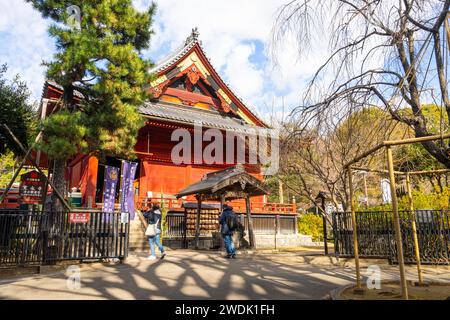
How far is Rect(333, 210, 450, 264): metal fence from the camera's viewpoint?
9258 mm

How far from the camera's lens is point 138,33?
36.1ft

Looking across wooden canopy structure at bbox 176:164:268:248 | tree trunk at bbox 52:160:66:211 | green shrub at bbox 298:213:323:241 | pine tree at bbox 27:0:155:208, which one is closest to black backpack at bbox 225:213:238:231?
wooden canopy structure at bbox 176:164:268:248

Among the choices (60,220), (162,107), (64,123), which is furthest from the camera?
(162,107)

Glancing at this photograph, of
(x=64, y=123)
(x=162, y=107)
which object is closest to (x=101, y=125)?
(x=64, y=123)

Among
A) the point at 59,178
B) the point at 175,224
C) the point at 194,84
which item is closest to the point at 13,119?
the point at 59,178

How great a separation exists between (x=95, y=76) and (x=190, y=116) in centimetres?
956

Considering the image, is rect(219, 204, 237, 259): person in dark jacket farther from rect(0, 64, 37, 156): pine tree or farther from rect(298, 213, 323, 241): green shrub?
rect(298, 213, 323, 241): green shrub

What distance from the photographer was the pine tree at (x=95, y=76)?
9.12 m

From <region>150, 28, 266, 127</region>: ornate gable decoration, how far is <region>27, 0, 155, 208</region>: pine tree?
8924 millimetres

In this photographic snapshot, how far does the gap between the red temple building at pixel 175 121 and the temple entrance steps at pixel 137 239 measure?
7.74 feet

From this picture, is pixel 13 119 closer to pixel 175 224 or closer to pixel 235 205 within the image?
pixel 175 224

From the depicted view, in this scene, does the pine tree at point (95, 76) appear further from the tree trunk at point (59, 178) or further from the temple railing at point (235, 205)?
the temple railing at point (235, 205)

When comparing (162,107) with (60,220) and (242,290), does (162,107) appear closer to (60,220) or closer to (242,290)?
(60,220)
